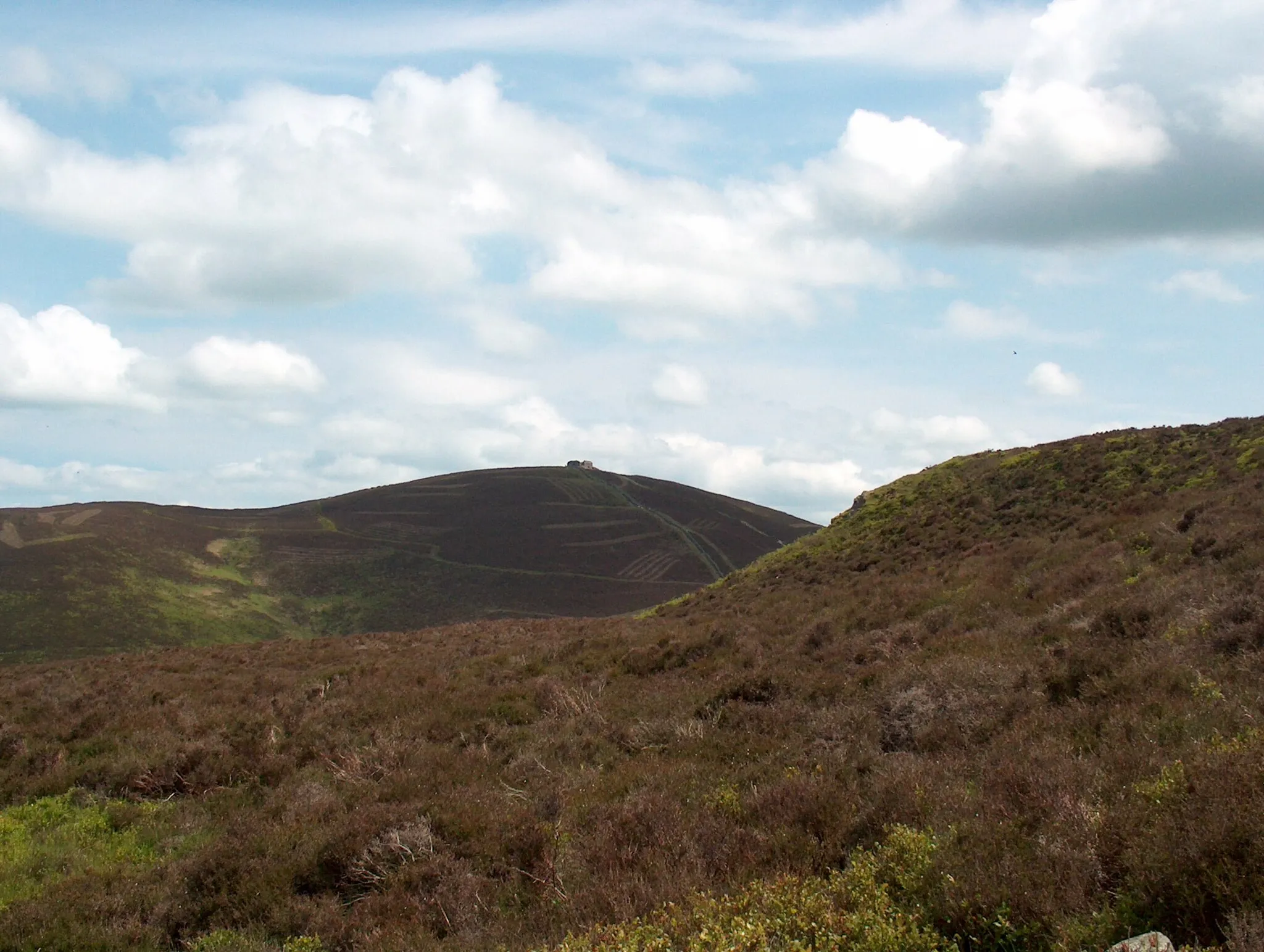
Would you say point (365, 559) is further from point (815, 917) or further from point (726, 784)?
point (815, 917)

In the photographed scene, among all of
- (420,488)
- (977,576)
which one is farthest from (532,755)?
(420,488)

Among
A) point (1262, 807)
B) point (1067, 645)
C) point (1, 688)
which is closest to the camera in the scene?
point (1262, 807)

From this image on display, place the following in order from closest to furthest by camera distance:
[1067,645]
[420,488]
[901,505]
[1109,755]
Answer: [1109,755] → [1067,645] → [901,505] → [420,488]

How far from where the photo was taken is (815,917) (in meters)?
4.85

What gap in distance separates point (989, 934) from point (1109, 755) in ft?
9.56

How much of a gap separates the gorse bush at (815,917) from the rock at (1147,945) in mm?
830

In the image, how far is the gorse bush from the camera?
4.52 metres

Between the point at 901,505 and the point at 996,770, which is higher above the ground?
the point at 901,505

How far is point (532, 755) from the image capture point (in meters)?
11.4

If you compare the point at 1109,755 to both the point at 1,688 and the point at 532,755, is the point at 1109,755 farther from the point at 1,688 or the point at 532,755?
the point at 1,688

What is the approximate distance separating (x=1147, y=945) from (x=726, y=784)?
496 cm

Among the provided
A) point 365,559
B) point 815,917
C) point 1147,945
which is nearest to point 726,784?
point 815,917

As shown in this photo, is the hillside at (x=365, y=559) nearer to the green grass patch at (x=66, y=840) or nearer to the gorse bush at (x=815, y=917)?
the green grass patch at (x=66, y=840)

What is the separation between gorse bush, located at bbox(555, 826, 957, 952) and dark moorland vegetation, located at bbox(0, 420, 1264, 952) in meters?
0.02
